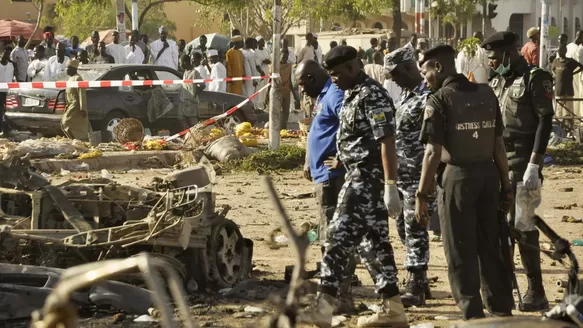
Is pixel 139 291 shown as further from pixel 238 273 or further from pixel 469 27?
pixel 469 27

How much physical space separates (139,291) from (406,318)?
1746 mm

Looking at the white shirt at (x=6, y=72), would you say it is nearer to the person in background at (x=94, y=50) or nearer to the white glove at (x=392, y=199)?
the person in background at (x=94, y=50)

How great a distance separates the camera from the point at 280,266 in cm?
980

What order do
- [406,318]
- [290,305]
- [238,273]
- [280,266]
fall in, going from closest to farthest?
1. [290,305]
2. [406,318]
3. [238,273]
4. [280,266]

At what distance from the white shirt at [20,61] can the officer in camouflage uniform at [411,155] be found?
18116 mm

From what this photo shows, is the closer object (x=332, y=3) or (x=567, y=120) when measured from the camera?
(x=567, y=120)

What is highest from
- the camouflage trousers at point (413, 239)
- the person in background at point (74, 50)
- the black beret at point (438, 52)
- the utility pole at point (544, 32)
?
the black beret at point (438, 52)

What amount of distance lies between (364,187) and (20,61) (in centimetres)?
1949

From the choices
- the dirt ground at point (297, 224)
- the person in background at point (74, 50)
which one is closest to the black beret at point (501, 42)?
the dirt ground at point (297, 224)

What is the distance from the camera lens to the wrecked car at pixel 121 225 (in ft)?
25.9

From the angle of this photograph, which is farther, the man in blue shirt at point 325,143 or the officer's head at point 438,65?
the man in blue shirt at point 325,143

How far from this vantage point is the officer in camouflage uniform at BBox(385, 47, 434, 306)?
330 inches

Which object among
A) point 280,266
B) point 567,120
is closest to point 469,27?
point 567,120

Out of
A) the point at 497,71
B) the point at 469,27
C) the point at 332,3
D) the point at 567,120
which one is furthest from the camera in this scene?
the point at 469,27
